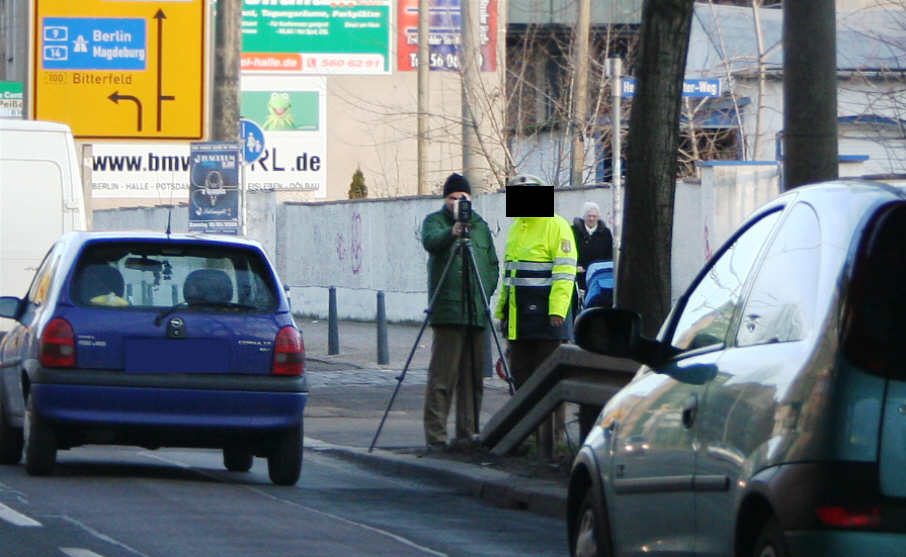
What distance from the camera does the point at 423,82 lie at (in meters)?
33.4

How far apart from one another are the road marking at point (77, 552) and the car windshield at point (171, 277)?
2.81 meters

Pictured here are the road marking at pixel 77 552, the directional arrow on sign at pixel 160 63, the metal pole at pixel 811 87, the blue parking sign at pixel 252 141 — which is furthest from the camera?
the blue parking sign at pixel 252 141

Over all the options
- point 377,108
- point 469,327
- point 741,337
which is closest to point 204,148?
point 469,327

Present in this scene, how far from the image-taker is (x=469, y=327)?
497 inches

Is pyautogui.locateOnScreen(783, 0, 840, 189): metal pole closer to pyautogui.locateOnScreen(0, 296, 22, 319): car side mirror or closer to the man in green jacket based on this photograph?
the man in green jacket

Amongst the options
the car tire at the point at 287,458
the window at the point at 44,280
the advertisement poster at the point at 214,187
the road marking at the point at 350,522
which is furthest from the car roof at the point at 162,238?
the advertisement poster at the point at 214,187

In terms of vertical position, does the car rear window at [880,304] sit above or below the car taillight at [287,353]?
above

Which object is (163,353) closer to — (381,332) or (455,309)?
(455,309)

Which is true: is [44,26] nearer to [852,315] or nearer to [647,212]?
[647,212]

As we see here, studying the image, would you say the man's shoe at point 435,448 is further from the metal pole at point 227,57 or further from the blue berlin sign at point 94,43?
the blue berlin sign at point 94,43

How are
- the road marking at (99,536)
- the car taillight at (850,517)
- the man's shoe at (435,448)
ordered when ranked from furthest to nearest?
the man's shoe at (435,448), the road marking at (99,536), the car taillight at (850,517)

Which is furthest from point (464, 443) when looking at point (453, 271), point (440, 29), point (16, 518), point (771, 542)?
point (440, 29)

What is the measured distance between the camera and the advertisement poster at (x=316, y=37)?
5234 centimetres

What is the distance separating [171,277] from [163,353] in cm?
52
